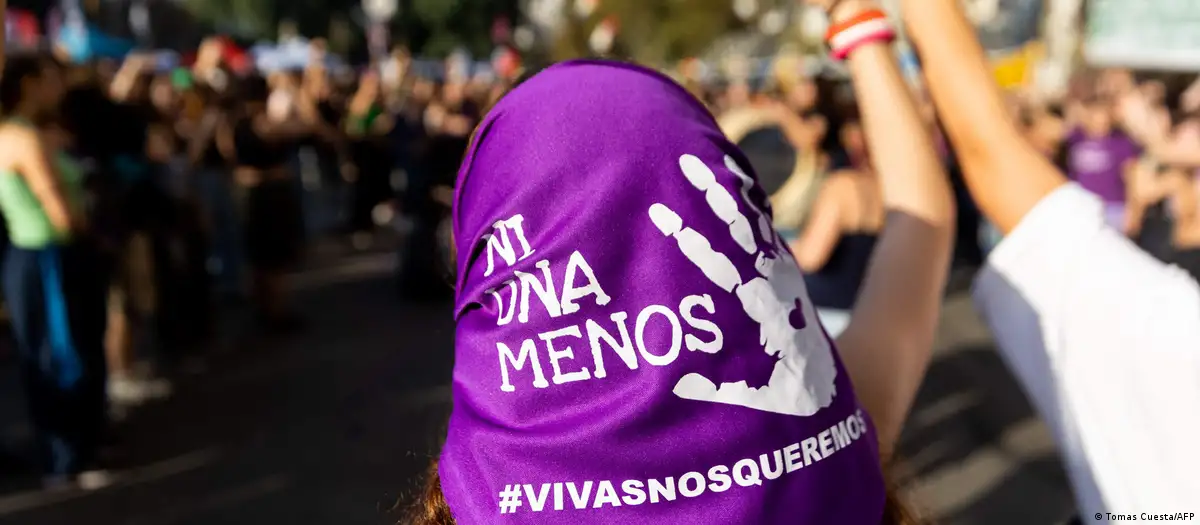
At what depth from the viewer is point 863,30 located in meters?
1.23

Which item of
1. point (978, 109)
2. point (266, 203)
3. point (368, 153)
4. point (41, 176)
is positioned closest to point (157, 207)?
point (266, 203)

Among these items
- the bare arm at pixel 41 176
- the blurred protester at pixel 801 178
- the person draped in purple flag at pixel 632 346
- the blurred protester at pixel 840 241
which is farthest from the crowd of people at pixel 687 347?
the bare arm at pixel 41 176

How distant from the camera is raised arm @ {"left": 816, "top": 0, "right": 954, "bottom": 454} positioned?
1.12 meters

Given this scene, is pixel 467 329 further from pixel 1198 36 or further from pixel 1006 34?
pixel 1006 34

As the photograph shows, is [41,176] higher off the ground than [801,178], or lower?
higher

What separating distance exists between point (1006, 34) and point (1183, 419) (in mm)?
19167

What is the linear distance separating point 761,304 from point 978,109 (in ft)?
1.80

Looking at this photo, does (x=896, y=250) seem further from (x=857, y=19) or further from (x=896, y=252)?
(x=857, y=19)

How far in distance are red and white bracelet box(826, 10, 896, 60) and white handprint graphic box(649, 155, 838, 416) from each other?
45 centimetres

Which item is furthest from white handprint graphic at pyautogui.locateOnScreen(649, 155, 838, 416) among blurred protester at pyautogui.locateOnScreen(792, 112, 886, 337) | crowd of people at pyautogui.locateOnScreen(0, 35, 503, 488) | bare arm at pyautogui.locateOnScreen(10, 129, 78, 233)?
bare arm at pyautogui.locateOnScreen(10, 129, 78, 233)

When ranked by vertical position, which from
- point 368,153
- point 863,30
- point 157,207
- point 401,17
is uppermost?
point 863,30

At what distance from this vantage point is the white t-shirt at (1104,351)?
1042 mm

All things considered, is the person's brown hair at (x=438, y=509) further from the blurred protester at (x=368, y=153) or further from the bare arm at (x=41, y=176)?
the blurred protester at (x=368, y=153)

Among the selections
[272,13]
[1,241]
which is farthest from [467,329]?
[272,13]
